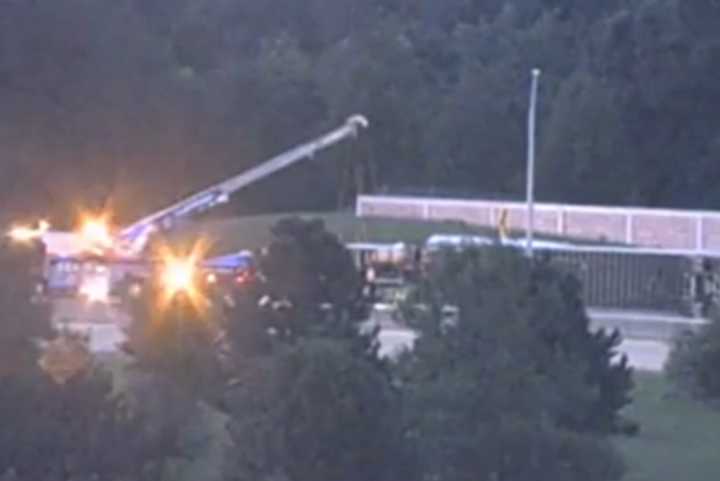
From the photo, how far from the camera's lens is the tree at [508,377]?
1930 cm

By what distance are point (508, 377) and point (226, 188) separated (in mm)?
48146

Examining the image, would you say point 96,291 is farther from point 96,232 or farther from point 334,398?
point 334,398

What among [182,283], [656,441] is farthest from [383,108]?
[656,441]

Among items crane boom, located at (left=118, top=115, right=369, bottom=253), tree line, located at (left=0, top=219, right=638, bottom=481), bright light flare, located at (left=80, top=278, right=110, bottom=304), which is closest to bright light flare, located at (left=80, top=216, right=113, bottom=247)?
crane boom, located at (left=118, top=115, right=369, bottom=253)

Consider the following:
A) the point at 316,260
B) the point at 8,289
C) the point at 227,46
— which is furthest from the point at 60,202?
the point at 8,289

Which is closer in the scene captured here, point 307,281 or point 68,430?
point 68,430

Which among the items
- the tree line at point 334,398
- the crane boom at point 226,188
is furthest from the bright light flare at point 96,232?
the tree line at point 334,398

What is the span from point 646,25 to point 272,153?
11.2 m

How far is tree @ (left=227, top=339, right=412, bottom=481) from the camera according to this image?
1825 centimetres

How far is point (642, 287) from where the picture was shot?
5906cm

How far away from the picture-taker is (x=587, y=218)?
2665 inches

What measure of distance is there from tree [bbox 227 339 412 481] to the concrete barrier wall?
4671cm

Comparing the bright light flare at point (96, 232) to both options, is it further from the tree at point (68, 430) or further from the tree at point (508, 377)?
the tree at point (68, 430)

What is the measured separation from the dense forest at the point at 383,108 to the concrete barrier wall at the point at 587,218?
4466 millimetres
